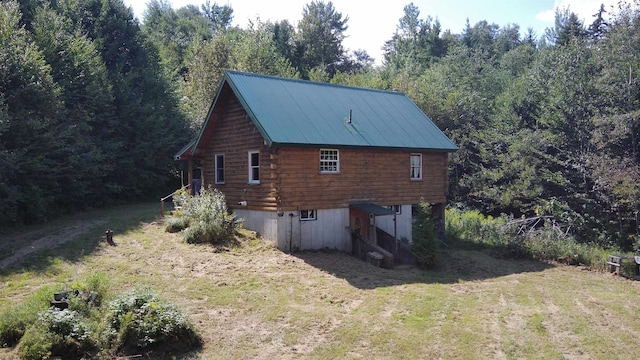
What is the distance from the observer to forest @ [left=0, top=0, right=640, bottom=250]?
2161 cm

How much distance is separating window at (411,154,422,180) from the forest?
1052 cm

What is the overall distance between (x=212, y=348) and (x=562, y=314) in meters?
9.11

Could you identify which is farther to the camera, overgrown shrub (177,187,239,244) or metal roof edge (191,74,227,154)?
metal roof edge (191,74,227,154)

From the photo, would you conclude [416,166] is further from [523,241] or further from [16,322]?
[16,322]

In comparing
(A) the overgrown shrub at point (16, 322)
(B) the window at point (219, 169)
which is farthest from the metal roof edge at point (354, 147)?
(A) the overgrown shrub at point (16, 322)

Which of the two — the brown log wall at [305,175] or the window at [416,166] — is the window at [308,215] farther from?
the window at [416,166]

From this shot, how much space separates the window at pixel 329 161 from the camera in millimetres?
18859

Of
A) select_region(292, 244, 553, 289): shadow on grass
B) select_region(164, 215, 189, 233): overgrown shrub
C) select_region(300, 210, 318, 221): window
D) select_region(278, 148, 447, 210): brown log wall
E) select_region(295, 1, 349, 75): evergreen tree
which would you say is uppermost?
select_region(295, 1, 349, 75): evergreen tree

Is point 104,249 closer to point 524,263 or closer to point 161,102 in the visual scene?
point 524,263

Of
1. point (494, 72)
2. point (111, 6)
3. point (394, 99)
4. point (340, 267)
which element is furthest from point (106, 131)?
point (494, 72)

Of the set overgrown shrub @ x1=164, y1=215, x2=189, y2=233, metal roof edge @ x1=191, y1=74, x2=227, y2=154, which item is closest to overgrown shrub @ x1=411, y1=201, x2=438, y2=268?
overgrown shrub @ x1=164, y1=215, x2=189, y2=233

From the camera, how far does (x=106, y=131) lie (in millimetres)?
28938

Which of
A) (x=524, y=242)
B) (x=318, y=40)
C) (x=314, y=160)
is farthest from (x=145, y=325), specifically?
(x=318, y=40)

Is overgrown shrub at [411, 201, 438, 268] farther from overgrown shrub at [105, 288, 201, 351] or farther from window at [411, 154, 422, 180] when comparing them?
overgrown shrub at [105, 288, 201, 351]
